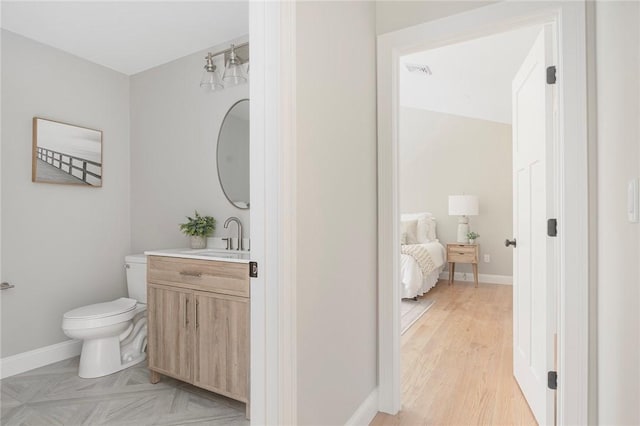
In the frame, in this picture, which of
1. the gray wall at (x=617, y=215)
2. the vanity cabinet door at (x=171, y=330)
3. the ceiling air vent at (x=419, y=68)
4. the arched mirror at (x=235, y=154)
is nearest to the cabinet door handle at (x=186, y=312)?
the vanity cabinet door at (x=171, y=330)

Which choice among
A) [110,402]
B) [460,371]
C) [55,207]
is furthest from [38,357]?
[460,371]

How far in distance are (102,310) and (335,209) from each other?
1.92 metres

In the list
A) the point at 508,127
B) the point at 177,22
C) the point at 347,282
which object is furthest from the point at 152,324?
the point at 508,127

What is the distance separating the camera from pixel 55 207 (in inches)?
107

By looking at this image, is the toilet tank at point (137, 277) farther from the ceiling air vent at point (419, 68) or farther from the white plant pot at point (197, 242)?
the ceiling air vent at point (419, 68)

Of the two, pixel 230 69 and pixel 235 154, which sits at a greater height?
pixel 230 69

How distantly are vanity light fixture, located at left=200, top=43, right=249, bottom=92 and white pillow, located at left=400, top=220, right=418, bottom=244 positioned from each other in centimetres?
334

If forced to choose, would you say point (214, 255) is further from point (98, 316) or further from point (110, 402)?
point (110, 402)

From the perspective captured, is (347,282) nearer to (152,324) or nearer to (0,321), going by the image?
(152,324)

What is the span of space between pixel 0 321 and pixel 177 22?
238 cm

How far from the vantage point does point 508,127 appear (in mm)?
5344

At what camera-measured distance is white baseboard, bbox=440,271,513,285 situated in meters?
5.34

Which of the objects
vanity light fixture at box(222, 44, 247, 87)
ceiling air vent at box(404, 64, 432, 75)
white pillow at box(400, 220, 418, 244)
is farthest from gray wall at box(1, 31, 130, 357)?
white pillow at box(400, 220, 418, 244)

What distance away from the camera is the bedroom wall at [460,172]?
5.41 m
